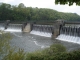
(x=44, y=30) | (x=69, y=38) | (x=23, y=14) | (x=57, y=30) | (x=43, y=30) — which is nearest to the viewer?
(x=69, y=38)

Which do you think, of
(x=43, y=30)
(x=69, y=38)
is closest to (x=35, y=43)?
(x=69, y=38)

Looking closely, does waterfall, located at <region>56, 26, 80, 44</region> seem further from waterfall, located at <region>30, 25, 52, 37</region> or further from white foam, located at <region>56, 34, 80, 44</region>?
waterfall, located at <region>30, 25, 52, 37</region>

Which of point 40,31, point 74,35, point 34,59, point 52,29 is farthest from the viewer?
point 40,31

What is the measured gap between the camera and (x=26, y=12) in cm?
10519

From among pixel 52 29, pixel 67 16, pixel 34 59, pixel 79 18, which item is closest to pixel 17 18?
pixel 67 16

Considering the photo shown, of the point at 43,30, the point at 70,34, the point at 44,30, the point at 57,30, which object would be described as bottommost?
the point at 43,30

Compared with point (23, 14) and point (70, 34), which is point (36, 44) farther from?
point (23, 14)

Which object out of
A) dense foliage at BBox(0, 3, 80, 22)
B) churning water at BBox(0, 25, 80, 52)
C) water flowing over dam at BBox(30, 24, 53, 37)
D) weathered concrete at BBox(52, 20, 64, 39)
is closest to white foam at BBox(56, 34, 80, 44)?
weathered concrete at BBox(52, 20, 64, 39)

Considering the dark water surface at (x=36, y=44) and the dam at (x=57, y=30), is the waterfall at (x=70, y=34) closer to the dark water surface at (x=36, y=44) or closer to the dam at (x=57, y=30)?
the dam at (x=57, y=30)

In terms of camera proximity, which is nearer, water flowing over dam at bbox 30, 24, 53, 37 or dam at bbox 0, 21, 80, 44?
dam at bbox 0, 21, 80, 44

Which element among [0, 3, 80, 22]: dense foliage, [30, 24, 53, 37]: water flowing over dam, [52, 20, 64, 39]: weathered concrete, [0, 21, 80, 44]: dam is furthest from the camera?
[0, 3, 80, 22]: dense foliage

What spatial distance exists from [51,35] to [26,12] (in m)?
58.2

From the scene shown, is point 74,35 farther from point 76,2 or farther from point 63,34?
point 76,2

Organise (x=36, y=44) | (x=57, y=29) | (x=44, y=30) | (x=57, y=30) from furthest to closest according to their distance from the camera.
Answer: (x=44, y=30)
(x=57, y=29)
(x=57, y=30)
(x=36, y=44)
